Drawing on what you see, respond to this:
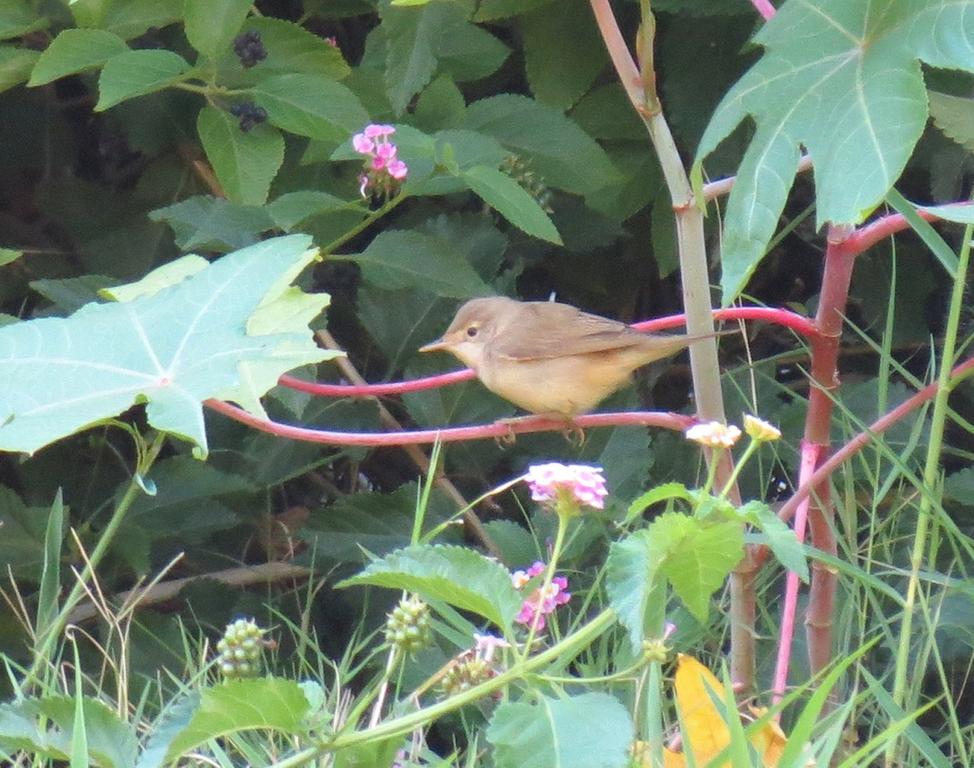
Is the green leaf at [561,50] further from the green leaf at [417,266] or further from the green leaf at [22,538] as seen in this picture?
the green leaf at [22,538]

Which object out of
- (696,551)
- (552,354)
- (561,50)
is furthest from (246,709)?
(561,50)

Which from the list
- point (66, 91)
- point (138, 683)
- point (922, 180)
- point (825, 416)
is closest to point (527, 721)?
point (825, 416)

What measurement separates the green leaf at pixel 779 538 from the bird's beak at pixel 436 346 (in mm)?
1839

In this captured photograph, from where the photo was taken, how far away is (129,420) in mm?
3951

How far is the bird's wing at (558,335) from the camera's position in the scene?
3350 millimetres

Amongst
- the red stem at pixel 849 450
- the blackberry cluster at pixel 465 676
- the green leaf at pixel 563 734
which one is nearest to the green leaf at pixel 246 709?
the green leaf at pixel 563 734

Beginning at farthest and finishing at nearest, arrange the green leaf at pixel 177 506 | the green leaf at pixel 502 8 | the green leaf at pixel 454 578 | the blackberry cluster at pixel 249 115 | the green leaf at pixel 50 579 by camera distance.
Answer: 1. the green leaf at pixel 177 506
2. the green leaf at pixel 502 8
3. the blackberry cluster at pixel 249 115
4. the green leaf at pixel 50 579
5. the green leaf at pixel 454 578

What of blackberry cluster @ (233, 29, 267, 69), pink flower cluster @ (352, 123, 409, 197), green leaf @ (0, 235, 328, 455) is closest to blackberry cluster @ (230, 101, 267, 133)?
blackberry cluster @ (233, 29, 267, 69)

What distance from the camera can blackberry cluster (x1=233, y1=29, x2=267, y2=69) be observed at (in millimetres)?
3039

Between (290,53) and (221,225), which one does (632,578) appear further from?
(290,53)

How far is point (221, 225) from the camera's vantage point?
9.50ft

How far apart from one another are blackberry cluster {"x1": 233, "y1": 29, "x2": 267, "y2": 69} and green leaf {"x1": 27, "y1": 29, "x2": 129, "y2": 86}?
0.93ft

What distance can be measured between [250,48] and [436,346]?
0.86m

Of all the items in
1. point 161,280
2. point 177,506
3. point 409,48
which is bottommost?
point 177,506
